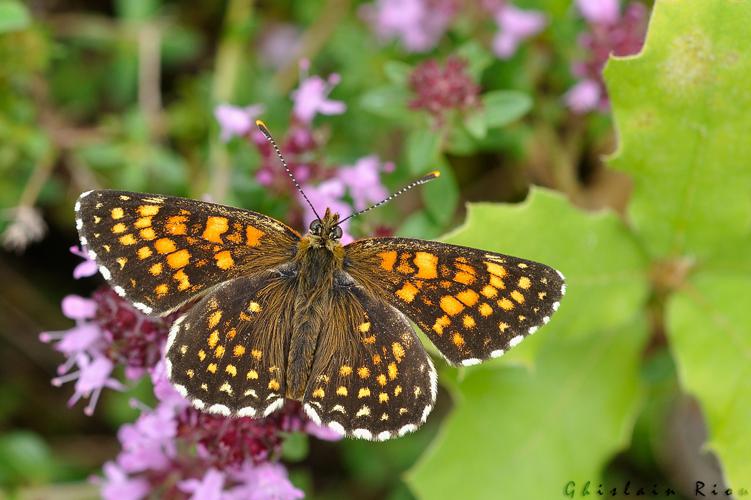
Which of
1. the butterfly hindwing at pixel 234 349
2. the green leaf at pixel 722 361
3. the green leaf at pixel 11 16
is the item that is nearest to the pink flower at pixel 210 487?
the butterfly hindwing at pixel 234 349

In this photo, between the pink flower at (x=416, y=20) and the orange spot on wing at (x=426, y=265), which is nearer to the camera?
the orange spot on wing at (x=426, y=265)

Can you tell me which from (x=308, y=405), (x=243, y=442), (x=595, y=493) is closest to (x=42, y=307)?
(x=243, y=442)

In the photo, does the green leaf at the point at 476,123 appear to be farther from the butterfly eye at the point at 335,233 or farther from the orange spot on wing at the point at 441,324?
the orange spot on wing at the point at 441,324

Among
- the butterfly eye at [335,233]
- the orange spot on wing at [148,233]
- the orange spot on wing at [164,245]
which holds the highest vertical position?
the butterfly eye at [335,233]

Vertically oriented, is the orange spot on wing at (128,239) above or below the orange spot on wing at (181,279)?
above

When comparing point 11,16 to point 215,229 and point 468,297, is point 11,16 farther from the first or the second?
point 468,297

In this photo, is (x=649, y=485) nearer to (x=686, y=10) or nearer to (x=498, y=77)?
(x=498, y=77)

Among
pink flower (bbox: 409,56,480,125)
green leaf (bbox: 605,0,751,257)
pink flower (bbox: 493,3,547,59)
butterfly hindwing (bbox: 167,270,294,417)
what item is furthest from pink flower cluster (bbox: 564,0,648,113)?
butterfly hindwing (bbox: 167,270,294,417)
